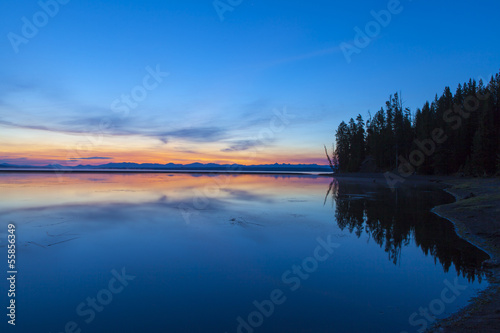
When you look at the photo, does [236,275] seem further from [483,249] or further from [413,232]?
[413,232]

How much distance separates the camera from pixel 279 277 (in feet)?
27.7

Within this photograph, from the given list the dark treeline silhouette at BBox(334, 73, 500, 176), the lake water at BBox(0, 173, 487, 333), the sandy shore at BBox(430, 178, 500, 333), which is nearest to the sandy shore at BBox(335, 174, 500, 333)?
the sandy shore at BBox(430, 178, 500, 333)

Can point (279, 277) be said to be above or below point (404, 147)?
below

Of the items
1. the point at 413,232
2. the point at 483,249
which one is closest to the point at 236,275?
the point at 483,249

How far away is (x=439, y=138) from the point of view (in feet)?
189

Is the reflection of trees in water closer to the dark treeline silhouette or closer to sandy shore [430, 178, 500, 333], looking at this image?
sandy shore [430, 178, 500, 333]

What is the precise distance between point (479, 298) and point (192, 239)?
972 cm

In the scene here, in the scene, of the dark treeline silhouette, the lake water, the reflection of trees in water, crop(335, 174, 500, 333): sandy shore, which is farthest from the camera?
the dark treeline silhouette

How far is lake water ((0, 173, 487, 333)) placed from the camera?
6.15m

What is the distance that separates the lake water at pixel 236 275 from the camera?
615 cm

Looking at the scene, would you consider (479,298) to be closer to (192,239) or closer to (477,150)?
(192,239)

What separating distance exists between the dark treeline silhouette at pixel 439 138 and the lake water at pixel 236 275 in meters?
42.5

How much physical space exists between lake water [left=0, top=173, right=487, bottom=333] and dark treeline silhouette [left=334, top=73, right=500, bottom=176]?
Result: 4253 centimetres

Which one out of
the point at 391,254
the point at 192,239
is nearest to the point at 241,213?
the point at 192,239
